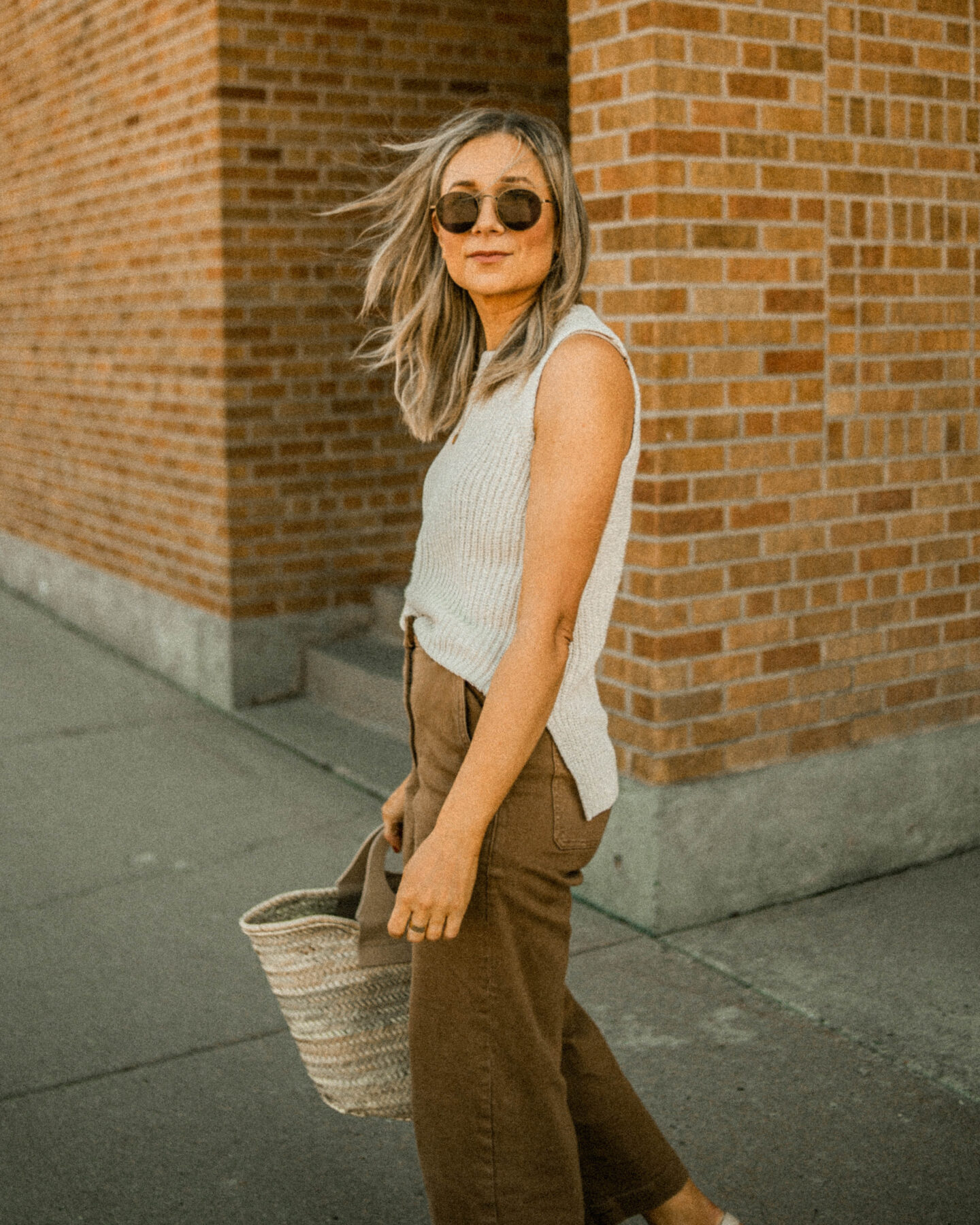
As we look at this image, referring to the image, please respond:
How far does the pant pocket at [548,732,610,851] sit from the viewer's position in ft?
6.94

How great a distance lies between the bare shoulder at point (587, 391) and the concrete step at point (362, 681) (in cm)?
391

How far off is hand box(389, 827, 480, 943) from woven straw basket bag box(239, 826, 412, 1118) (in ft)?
1.19

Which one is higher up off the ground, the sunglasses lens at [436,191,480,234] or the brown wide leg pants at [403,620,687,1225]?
the sunglasses lens at [436,191,480,234]

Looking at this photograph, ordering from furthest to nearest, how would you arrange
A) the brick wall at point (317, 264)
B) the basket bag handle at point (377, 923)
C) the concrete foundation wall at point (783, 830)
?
the brick wall at point (317, 264) → the concrete foundation wall at point (783, 830) → the basket bag handle at point (377, 923)

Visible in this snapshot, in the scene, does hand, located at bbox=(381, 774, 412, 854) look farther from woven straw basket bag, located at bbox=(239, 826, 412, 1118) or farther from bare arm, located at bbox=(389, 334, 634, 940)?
bare arm, located at bbox=(389, 334, 634, 940)

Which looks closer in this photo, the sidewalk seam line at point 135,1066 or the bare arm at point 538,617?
the bare arm at point 538,617

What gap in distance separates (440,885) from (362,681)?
14.3ft

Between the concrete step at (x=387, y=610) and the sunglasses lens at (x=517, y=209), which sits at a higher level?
the sunglasses lens at (x=517, y=209)

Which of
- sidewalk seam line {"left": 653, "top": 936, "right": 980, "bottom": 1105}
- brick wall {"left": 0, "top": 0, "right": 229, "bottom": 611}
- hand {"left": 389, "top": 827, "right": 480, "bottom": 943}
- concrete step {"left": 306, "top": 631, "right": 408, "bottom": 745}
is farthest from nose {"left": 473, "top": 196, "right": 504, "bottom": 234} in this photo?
→ brick wall {"left": 0, "top": 0, "right": 229, "bottom": 611}

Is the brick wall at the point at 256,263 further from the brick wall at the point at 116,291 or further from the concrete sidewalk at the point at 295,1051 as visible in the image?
the concrete sidewalk at the point at 295,1051

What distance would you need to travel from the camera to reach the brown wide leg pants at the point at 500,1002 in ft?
6.88

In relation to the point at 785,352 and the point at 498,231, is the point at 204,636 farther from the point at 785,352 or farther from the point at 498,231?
the point at 498,231

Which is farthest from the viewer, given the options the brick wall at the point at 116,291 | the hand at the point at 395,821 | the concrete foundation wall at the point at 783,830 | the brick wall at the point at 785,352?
the brick wall at the point at 116,291

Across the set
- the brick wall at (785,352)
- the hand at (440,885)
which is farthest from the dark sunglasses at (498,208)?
the brick wall at (785,352)
